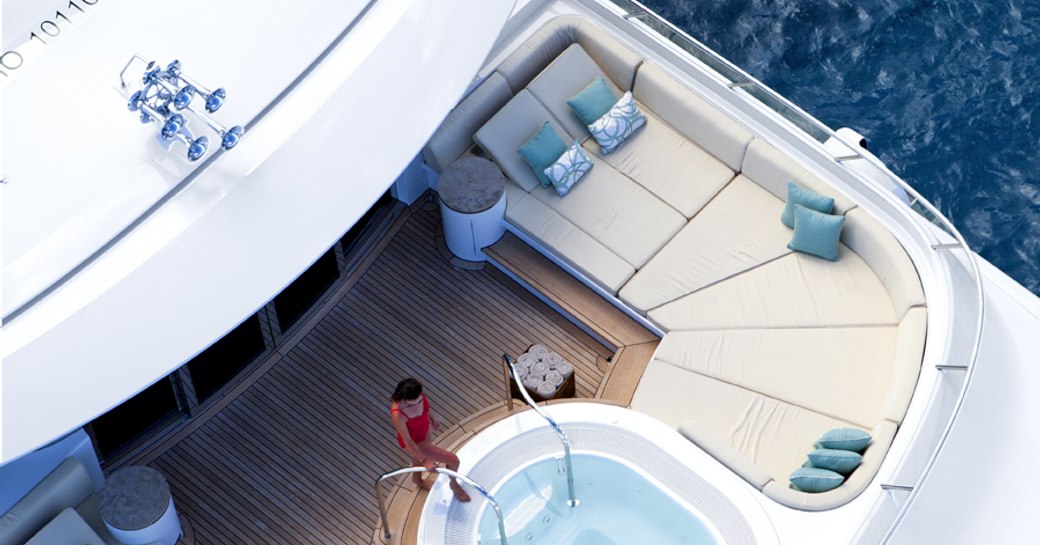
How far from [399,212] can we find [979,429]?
12.1 feet

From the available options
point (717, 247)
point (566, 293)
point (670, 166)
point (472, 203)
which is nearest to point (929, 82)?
point (670, 166)

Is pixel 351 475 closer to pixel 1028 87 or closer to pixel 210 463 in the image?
pixel 210 463

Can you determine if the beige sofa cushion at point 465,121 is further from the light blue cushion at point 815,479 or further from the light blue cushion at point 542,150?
the light blue cushion at point 815,479

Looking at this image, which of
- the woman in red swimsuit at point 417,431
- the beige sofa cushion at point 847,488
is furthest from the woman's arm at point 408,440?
the beige sofa cushion at point 847,488

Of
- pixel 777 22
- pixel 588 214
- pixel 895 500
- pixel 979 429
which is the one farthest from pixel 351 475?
pixel 777 22

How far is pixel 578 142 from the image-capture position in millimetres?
8570

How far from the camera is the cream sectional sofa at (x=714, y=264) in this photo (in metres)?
7.51

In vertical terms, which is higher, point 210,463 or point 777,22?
point 777,22

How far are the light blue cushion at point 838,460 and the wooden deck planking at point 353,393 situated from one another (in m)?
1.42

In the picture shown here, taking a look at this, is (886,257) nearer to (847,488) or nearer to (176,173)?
(847,488)

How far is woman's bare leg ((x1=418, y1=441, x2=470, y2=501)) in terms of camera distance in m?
7.09

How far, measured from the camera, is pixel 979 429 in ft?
24.8

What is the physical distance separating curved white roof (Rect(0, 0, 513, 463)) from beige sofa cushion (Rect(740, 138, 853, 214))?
92.7 inches

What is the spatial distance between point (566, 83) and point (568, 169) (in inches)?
26.4
